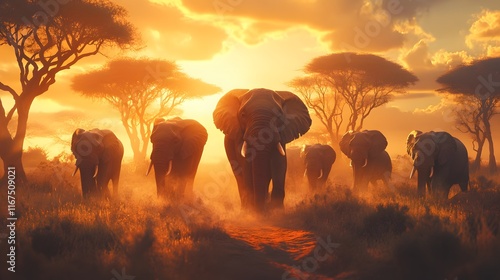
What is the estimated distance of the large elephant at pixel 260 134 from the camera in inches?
496

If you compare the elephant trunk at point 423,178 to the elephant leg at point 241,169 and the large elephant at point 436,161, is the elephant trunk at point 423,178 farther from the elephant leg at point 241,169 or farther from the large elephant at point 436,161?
the elephant leg at point 241,169

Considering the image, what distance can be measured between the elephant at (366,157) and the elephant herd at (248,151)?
0.08 metres

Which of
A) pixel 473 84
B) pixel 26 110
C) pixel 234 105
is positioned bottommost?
pixel 234 105

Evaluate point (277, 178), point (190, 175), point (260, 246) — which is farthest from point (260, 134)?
point (190, 175)

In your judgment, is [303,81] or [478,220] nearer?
[478,220]

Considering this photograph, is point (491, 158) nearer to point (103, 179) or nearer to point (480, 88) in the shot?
point (480, 88)

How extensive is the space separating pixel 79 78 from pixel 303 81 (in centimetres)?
1681

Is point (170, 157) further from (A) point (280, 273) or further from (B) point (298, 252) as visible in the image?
(A) point (280, 273)

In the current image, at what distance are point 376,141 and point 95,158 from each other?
34.3 ft

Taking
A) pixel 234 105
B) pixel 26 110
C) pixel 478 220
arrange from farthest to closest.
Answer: pixel 26 110 < pixel 234 105 < pixel 478 220

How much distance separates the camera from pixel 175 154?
51.4 ft

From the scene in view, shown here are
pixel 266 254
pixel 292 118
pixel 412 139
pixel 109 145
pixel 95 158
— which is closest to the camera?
pixel 266 254

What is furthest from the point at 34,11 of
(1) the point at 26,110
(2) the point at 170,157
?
(2) the point at 170,157

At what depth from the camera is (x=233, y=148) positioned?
1427cm
